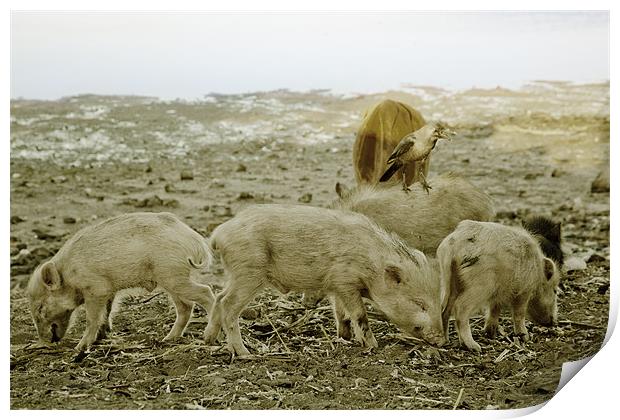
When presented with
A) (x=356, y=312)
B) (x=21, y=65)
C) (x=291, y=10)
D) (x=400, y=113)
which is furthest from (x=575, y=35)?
(x=21, y=65)

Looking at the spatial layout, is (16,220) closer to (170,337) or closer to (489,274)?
(170,337)

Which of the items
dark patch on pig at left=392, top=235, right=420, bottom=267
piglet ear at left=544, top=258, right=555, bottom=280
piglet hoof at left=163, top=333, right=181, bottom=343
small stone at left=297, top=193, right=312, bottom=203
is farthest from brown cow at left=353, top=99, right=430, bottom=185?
piglet hoof at left=163, top=333, right=181, bottom=343

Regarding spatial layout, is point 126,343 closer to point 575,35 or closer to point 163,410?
point 163,410

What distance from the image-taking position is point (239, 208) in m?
4.41

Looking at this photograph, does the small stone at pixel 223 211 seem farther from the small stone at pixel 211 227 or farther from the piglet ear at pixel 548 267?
the piglet ear at pixel 548 267

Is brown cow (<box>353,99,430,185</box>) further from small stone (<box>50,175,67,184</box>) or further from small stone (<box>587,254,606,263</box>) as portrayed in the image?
small stone (<box>50,175,67,184</box>)

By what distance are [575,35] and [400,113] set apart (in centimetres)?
82

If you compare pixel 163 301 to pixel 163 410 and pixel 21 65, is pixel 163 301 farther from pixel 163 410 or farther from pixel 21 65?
pixel 21 65

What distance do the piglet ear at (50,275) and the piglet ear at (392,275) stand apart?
4.53 feet

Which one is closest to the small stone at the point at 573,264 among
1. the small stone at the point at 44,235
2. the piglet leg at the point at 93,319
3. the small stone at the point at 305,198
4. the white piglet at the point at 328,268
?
the white piglet at the point at 328,268

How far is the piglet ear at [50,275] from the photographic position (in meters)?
4.19

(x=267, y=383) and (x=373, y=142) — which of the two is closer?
(x=267, y=383)

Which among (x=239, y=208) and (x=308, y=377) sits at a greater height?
(x=239, y=208)

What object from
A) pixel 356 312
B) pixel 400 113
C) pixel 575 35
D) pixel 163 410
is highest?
pixel 575 35
